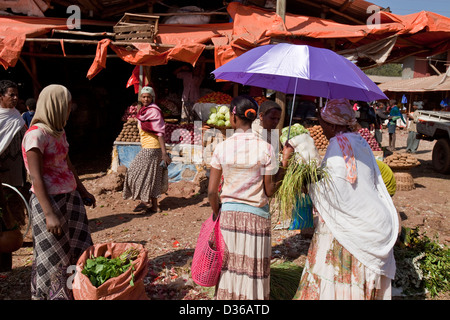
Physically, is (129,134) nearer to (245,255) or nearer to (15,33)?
(15,33)

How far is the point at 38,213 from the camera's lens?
101 inches

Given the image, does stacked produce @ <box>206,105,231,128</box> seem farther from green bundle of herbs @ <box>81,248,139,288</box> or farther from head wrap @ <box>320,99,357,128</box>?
green bundle of herbs @ <box>81,248,139,288</box>

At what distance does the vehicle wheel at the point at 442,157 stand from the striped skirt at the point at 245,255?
9.50 m

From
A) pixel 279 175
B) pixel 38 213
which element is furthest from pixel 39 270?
pixel 279 175

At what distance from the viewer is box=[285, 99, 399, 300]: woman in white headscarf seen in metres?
2.60

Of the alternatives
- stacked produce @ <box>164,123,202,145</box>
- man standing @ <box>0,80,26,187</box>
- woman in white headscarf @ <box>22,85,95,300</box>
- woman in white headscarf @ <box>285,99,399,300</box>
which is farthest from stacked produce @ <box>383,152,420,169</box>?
man standing @ <box>0,80,26,187</box>

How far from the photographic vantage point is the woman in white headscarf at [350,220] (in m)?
2.60

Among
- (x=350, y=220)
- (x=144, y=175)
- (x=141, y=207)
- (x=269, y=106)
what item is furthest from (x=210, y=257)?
(x=141, y=207)

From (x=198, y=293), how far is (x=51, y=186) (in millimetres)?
1729

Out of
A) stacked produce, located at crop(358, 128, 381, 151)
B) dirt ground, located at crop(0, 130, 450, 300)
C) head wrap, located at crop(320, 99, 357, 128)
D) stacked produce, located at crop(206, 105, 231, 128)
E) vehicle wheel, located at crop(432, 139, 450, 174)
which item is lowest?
dirt ground, located at crop(0, 130, 450, 300)

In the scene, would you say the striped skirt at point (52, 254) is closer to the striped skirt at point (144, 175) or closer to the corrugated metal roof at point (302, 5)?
the striped skirt at point (144, 175)

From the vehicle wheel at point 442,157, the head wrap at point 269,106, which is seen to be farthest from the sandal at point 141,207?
the vehicle wheel at point 442,157

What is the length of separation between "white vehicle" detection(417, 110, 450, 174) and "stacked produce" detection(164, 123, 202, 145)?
7231 millimetres
